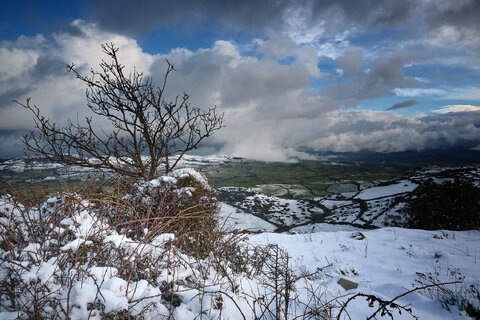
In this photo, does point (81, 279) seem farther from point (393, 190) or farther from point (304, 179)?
point (304, 179)

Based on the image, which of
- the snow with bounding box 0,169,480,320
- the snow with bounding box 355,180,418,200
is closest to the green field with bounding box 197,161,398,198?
the snow with bounding box 355,180,418,200

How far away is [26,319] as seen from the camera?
1450 mm

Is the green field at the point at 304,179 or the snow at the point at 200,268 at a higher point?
the snow at the point at 200,268

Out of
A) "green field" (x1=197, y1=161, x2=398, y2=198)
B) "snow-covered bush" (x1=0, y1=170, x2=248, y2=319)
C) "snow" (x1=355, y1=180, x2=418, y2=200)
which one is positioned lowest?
"green field" (x1=197, y1=161, x2=398, y2=198)

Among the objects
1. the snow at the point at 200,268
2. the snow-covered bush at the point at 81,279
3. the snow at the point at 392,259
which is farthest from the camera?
the snow at the point at 392,259

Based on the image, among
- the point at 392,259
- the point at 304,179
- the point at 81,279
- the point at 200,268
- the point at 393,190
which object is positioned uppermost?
the point at 81,279

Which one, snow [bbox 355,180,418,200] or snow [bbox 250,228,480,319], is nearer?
snow [bbox 250,228,480,319]

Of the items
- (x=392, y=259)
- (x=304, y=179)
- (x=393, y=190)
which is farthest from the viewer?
(x=304, y=179)

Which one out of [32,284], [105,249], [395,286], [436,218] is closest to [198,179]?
[105,249]

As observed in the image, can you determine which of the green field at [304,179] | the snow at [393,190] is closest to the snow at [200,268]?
the snow at [393,190]

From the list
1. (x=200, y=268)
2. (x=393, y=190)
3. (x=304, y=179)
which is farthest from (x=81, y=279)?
(x=304, y=179)

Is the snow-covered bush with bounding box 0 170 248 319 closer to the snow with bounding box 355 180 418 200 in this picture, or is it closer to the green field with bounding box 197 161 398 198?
the snow with bounding box 355 180 418 200

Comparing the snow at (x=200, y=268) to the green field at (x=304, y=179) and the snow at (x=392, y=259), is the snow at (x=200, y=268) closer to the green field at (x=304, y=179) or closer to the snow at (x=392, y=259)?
the snow at (x=392, y=259)

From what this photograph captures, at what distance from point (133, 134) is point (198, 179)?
321cm
